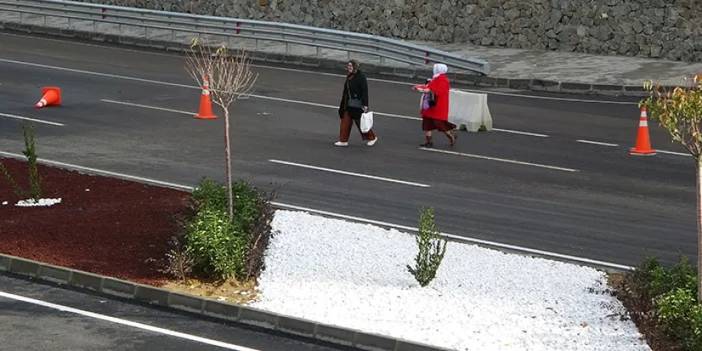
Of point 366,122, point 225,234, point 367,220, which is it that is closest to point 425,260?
point 225,234

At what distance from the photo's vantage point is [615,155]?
23.6 meters

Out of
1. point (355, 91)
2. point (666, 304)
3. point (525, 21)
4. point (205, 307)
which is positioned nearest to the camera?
point (666, 304)

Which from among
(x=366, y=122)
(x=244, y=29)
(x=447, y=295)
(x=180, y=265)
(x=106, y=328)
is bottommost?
(x=106, y=328)

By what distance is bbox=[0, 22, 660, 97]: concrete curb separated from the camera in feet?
99.0

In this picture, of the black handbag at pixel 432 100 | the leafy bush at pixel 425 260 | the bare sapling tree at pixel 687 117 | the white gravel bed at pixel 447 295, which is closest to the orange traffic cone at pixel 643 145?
the black handbag at pixel 432 100

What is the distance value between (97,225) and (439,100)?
8.65m

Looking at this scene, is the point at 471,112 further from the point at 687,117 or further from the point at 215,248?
the point at 687,117

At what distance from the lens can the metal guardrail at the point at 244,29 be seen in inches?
1292

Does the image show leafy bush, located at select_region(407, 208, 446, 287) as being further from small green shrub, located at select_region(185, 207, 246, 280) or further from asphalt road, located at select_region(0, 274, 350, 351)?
asphalt road, located at select_region(0, 274, 350, 351)

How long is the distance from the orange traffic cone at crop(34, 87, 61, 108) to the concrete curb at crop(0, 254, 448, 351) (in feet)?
40.8

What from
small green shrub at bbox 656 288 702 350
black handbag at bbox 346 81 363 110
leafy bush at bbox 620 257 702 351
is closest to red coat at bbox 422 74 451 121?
black handbag at bbox 346 81 363 110

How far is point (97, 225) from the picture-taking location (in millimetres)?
16609

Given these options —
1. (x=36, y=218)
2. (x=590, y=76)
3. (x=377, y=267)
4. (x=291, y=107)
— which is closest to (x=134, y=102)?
(x=291, y=107)

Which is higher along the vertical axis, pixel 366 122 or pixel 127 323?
pixel 366 122
